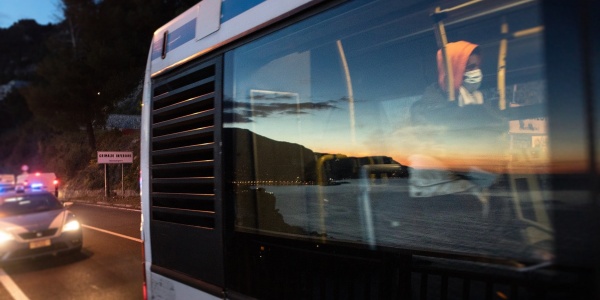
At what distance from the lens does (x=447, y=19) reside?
1692 millimetres

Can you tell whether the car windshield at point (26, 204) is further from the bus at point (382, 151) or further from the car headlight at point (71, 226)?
the bus at point (382, 151)

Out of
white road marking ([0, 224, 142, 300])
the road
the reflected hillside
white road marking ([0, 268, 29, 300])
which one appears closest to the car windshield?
the road

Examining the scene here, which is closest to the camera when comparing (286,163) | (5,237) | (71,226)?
(286,163)

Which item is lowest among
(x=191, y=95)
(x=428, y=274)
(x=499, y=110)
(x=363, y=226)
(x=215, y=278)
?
(x=215, y=278)

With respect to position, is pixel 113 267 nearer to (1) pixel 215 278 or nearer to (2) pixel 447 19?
(1) pixel 215 278

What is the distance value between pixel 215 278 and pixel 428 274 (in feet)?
4.01

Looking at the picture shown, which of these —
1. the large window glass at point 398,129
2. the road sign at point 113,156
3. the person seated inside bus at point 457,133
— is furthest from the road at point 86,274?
the person seated inside bus at point 457,133

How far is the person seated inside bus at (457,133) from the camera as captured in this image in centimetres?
162

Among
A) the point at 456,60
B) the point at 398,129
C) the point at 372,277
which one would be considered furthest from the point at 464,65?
the point at 372,277

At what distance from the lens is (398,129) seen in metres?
1.89

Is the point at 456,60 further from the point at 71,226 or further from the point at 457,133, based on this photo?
the point at 71,226

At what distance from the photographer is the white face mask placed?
5.41 ft

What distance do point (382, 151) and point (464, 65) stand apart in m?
0.50

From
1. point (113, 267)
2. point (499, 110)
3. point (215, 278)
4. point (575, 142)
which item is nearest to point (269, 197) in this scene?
point (215, 278)
